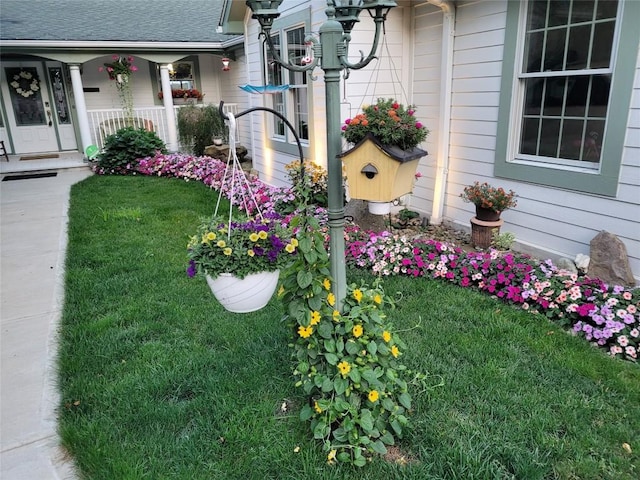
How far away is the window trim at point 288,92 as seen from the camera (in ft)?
20.1

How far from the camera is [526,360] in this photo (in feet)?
9.17

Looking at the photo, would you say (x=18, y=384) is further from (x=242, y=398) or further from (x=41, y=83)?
(x=41, y=83)

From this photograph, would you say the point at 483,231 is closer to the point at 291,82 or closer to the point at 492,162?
the point at 492,162

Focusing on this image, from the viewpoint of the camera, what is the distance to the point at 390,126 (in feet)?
12.6

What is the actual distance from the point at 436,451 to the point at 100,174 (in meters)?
9.64

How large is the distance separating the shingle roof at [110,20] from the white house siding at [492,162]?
803 cm

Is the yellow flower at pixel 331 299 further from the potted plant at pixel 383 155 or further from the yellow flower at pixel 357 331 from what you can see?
the potted plant at pixel 383 155

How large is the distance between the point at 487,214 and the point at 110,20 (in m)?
11.8

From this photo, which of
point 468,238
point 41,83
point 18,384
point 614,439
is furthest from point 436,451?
point 41,83

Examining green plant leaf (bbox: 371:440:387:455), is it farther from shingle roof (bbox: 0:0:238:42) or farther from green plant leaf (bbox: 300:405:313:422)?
shingle roof (bbox: 0:0:238:42)

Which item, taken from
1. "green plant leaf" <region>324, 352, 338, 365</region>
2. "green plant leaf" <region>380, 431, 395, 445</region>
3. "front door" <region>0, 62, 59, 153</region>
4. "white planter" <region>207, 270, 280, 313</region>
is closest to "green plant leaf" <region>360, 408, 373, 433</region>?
"green plant leaf" <region>380, 431, 395, 445</region>

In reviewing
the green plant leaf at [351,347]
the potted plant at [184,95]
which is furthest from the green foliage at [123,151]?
the green plant leaf at [351,347]

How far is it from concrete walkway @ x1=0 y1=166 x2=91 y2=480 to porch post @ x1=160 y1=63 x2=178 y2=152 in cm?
463

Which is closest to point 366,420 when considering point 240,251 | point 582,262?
point 240,251
